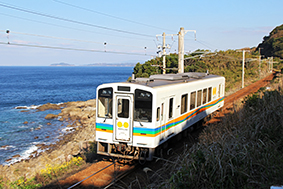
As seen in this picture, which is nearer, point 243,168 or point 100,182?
point 243,168

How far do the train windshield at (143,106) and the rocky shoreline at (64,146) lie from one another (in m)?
5.42

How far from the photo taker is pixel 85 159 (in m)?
10.3

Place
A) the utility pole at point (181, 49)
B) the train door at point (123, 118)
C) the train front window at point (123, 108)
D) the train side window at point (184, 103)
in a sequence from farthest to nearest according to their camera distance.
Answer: the utility pole at point (181, 49)
the train side window at point (184, 103)
the train front window at point (123, 108)
the train door at point (123, 118)

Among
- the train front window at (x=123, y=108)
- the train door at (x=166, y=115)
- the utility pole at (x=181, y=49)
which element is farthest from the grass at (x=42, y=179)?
the utility pole at (x=181, y=49)

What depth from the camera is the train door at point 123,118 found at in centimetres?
866

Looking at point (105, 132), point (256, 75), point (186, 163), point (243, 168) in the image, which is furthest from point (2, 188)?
point (256, 75)

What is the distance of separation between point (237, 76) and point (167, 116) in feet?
136

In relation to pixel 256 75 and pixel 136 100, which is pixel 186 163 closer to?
pixel 136 100

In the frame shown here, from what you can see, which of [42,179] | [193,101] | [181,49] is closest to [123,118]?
[42,179]

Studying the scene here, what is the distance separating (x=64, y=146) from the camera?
744 inches

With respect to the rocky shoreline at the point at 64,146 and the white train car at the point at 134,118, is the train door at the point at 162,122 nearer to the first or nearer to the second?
the white train car at the point at 134,118

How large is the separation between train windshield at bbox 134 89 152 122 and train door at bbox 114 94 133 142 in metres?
0.19

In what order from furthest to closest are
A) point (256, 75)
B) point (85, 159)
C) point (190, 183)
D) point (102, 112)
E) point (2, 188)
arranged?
point (256, 75) < point (85, 159) < point (102, 112) < point (2, 188) < point (190, 183)

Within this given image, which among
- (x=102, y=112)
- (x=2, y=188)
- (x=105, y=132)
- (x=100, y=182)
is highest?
(x=102, y=112)
